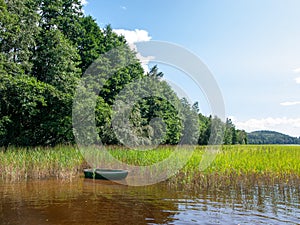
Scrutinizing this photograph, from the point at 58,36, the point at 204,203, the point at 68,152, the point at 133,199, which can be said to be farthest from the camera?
the point at 58,36

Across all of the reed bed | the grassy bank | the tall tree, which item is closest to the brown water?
the grassy bank

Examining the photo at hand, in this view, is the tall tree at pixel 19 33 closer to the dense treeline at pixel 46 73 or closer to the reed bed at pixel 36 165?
the dense treeline at pixel 46 73

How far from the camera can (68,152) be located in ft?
43.4

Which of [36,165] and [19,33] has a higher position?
[19,33]

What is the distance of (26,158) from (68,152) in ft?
6.59

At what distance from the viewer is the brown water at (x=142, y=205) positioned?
6141mm

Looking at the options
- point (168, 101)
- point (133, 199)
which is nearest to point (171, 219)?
point (133, 199)

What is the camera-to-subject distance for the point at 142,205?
24.2 feet

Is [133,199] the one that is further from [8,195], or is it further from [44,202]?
[8,195]

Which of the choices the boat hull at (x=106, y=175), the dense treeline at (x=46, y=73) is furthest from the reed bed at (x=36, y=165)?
the dense treeline at (x=46, y=73)

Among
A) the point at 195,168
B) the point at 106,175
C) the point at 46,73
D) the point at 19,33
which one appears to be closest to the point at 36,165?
the point at 106,175

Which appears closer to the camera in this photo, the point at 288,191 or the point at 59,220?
the point at 59,220

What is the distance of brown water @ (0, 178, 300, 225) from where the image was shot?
6141mm

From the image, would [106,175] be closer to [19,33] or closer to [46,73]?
[46,73]
